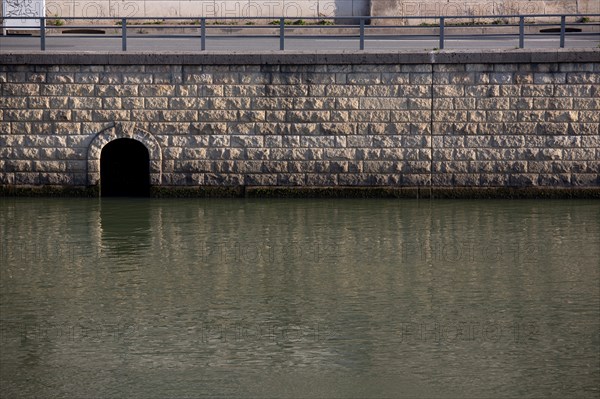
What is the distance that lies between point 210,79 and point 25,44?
4929mm

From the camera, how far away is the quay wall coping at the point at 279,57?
21.2 m

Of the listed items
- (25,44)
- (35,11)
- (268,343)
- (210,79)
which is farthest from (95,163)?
(268,343)

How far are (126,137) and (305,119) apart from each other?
10.9ft

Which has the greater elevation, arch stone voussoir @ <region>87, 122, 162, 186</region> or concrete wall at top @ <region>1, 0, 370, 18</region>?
concrete wall at top @ <region>1, 0, 370, 18</region>

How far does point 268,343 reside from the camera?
35.9ft

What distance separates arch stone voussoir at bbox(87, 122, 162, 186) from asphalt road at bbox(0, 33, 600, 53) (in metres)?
2.50

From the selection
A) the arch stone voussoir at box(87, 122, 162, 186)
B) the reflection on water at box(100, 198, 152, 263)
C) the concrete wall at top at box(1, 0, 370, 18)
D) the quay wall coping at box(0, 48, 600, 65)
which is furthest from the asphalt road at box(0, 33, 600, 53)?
the reflection on water at box(100, 198, 152, 263)

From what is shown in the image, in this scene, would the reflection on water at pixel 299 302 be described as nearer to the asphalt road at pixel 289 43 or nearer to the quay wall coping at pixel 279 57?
the quay wall coping at pixel 279 57

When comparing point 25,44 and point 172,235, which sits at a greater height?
point 25,44

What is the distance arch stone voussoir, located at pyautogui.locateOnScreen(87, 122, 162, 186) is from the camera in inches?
849

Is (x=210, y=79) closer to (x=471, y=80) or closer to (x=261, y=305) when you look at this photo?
(x=471, y=80)

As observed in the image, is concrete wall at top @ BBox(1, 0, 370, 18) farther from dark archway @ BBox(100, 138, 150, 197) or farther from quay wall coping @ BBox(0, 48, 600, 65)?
quay wall coping @ BBox(0, 48, 600, 65)

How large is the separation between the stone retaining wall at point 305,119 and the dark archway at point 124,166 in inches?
47.3

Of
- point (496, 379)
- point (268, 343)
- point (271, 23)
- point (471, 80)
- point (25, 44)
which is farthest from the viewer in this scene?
point (271, 23)
